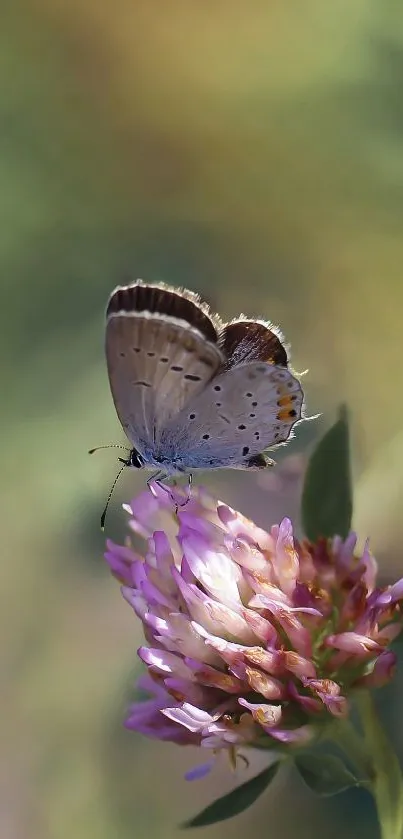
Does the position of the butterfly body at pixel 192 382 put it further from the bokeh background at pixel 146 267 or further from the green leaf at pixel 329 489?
the bokeh background at pixel 146 267

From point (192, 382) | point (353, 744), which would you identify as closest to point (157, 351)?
point (192, 382)

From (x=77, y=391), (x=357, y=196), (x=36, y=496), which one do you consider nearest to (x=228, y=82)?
(x=357, y=196)

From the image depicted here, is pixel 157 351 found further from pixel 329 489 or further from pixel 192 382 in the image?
pixel 329 489

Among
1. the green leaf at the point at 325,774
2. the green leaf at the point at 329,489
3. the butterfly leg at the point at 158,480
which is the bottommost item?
the green leaf at the point at 325,774

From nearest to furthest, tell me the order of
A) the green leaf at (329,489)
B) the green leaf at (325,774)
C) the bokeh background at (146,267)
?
the green leaf at (325,774), the green leaf at (329,489), the bokeh background at (146,267)

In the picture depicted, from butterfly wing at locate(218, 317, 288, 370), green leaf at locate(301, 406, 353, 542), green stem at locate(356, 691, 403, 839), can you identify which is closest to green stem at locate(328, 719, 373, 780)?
green stem at locate(356, 691, 403, 839)

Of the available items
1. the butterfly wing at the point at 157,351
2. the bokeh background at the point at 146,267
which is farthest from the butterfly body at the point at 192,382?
the bokeh background at the point at 146,267
